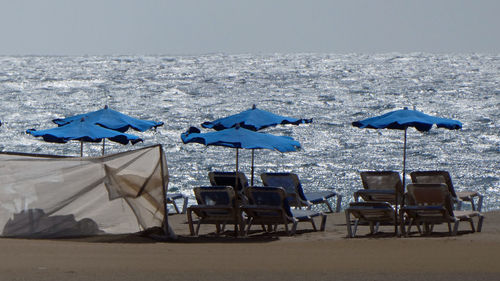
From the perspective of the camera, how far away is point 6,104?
2132 inches

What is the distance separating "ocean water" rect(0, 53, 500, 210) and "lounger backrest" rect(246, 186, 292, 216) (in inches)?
625

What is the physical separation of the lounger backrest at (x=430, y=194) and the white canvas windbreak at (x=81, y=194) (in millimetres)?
3102

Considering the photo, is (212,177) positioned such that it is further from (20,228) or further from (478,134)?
(478,134)

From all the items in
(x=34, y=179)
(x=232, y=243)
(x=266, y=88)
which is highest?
(x=266, y=88)

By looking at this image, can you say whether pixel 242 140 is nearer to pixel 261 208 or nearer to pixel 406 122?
pixel 261 208

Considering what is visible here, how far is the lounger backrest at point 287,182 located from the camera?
14367 mm

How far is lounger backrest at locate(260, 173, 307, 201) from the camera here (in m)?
14.4

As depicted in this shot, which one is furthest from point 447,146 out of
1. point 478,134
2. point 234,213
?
point 234,213

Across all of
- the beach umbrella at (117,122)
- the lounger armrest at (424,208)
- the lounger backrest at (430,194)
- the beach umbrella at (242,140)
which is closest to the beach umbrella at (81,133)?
the beach umbrella at (117,122)

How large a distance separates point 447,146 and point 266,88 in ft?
68.6

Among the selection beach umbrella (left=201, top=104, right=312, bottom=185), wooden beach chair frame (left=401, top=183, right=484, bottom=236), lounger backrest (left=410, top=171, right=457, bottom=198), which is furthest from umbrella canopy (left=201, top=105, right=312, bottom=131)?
wooden beach chair frame (left=401, top=183, right=484, bottom=236)

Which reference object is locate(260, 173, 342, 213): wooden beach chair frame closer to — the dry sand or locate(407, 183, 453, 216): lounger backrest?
the dry sand

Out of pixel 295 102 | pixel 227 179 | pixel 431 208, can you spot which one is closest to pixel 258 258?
pixel 431 208

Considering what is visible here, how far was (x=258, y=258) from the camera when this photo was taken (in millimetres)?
9828
